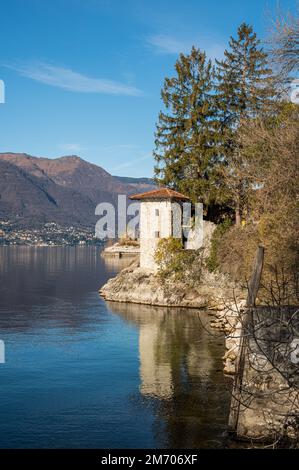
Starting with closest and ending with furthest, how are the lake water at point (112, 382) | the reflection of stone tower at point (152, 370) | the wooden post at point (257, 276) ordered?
the wooden post at point (257, 276) → the lake water at point (112, 382) → the reflection of stone tower at point (152, 370)

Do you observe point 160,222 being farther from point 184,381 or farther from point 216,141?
point 184,381

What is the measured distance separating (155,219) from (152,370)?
79.3 feet

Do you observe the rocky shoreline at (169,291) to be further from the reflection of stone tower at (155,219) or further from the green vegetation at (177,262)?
the reflection of stone tower at (155,219)

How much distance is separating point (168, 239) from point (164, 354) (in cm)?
Answer: 2027

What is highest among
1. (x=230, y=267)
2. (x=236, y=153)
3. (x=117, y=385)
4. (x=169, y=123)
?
(x=169, y=123)

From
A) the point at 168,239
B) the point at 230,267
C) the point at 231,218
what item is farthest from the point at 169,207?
the point at 230,267

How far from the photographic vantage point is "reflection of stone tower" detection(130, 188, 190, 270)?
4547cm

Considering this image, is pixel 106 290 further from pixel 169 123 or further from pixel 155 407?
pixel 155 407

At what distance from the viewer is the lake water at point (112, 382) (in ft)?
51.0

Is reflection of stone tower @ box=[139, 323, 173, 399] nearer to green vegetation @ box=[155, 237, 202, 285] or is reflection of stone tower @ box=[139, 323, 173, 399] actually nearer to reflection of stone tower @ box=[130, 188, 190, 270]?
green vegetation @ box=[155, 237, 202, 285]

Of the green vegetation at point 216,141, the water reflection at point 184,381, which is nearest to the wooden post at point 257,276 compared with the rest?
the water reflection at point 184,381

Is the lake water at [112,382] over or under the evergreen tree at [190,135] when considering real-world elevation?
under

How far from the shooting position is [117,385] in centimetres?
2083

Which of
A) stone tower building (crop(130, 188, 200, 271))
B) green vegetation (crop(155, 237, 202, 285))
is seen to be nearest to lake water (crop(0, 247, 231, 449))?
green vegetation (crop(155, 237, 202, 285))
